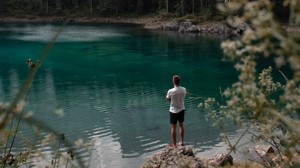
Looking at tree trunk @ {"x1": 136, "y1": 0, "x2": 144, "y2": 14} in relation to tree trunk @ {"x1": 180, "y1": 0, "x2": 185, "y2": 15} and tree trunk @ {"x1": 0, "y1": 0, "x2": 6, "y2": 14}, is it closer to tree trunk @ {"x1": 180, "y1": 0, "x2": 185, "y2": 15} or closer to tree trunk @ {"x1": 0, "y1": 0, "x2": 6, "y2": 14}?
tree trunk @ {"x1": 180, "y1": 0, "x2": 185, "y2": 15}

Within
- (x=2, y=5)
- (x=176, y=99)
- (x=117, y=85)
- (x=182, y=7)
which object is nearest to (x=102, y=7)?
(x=182, y=7)

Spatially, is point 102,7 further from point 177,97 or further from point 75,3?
point 177,97

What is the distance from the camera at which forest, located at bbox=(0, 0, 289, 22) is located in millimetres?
83975

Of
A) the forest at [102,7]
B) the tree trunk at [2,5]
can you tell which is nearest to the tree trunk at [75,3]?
the forest at [102,7]

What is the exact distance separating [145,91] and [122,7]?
66.1m

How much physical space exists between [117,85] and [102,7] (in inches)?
2465

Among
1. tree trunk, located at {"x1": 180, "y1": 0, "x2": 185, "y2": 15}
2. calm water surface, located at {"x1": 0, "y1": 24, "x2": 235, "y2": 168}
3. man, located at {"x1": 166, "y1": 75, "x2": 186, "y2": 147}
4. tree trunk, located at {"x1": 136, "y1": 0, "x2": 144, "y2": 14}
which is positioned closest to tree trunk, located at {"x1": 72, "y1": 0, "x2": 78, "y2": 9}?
tree trunk, located at {"x1": 136, "y1": 0, "x2": 144, "y2": 14}

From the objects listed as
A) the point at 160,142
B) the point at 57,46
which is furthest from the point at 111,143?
the point at 57,46

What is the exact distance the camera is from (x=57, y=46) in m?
56.3

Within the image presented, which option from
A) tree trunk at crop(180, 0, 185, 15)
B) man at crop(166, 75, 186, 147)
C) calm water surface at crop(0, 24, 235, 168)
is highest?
tree trunk at crop(180, 0, 185, 15)

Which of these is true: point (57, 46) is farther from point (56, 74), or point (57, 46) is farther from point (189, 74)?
point (189, 74)

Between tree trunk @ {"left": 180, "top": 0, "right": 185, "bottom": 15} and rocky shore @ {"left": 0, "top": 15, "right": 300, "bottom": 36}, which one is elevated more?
tree trunk @ {"left": 180, "top": 0, "right": 185, "bottom": 15}

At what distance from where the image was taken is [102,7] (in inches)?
3706

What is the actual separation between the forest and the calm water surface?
1793 centimetres
